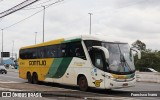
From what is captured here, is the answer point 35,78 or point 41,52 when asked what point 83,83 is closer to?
point 41,52

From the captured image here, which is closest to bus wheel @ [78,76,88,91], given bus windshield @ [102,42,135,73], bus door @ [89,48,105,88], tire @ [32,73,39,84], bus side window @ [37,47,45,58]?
bus door @ [89,48,105,88]

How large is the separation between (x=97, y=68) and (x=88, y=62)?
87 centimetres

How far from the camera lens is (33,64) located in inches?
1061

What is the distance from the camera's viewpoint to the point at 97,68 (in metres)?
18.7

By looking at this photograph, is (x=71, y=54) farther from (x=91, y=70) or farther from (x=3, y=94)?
(x=3, y=94)

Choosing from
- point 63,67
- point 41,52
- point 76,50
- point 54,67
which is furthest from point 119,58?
point 41,52

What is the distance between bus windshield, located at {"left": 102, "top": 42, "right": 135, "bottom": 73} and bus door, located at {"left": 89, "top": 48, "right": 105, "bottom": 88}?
479mm

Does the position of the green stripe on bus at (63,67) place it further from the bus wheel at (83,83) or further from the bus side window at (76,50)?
the bus wheel at (83,83)

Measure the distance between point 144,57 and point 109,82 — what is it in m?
87.8

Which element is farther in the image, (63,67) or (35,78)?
(35,78)

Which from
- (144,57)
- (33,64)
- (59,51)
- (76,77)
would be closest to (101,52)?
(76,77)

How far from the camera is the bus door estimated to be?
18328 millimetres

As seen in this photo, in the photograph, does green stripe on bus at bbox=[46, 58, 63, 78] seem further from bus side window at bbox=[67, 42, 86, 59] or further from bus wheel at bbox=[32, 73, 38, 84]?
bus wheel at bbox=[32, 73, 38, 84]

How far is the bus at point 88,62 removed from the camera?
1812cm
